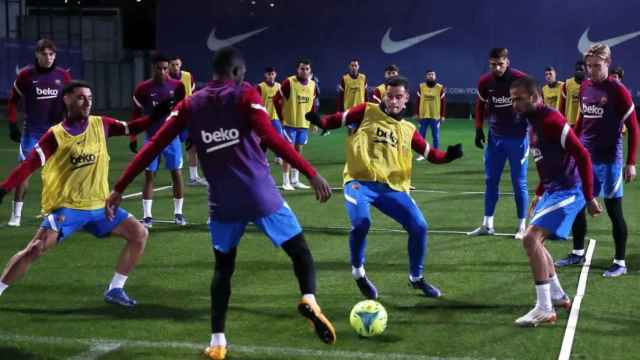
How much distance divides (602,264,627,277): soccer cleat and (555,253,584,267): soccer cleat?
477mm

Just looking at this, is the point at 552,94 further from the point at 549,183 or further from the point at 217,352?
the point at 217,352

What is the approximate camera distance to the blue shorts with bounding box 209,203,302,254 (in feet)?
20.0

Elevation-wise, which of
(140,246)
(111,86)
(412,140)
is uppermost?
(412,140)

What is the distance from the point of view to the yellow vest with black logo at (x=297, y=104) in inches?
692

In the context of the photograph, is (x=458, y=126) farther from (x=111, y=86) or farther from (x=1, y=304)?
(x=1, y=304)

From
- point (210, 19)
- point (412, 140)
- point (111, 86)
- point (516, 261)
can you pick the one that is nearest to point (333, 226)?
point (516, 261)

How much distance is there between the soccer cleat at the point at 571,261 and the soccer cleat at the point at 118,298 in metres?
4.49

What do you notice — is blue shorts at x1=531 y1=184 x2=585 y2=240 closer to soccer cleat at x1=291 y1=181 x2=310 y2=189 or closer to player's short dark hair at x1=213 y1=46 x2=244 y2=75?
player's short dark hair at x1=213 y1=46 x2=244 y2=75

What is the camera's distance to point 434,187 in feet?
55.1

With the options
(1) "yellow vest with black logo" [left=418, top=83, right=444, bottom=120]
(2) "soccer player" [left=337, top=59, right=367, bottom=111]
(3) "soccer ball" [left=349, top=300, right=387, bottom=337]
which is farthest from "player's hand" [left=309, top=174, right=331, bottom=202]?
(1) "yellow vest with black logo" [left=418, top=83, right=444, bottom=120]

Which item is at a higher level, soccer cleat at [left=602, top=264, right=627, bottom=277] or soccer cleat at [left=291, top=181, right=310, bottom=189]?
soccer cleat at [left=602, top=264, right=627, bottom=277]

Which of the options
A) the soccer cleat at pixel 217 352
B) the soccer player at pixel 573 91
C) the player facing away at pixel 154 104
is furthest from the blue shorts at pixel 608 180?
the soccer player at pixel 573 91

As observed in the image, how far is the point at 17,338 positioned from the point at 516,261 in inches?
211

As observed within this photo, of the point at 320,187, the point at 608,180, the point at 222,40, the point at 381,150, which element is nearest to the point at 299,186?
the point at 608,180
